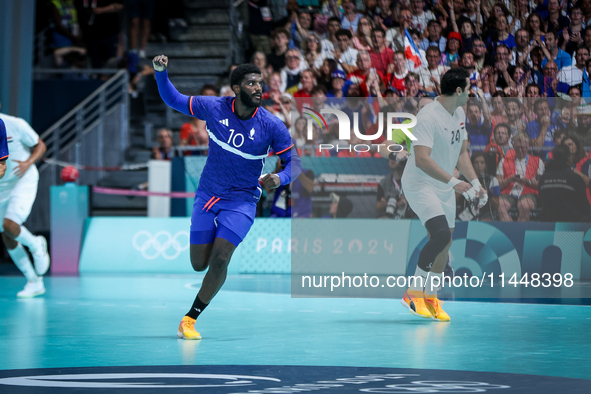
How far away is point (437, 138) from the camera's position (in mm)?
7465

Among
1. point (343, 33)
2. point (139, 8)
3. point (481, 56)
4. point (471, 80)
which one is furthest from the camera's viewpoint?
point (139, 8)

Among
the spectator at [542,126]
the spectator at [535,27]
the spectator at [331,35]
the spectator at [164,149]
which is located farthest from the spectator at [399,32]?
the spectator at [164,149]

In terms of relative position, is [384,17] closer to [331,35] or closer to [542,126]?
[331,35]

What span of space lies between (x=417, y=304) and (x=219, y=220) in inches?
97.7

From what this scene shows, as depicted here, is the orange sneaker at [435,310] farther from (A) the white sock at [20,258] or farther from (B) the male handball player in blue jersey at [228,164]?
(A) the white sock at [20,258]

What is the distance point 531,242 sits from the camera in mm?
10984

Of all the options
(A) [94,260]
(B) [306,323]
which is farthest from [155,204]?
(B) [306,323]

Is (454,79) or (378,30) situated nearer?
(454,79)

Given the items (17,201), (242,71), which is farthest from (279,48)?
(242,71)

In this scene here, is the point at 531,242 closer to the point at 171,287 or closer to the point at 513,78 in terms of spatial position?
the point at 513,78

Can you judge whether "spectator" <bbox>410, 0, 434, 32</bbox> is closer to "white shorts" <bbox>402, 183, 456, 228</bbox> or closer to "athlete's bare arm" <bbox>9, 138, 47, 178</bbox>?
"white shorts" <bbox>402, 183, 456, 228</bbox>

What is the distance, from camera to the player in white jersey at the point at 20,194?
28.9 feet

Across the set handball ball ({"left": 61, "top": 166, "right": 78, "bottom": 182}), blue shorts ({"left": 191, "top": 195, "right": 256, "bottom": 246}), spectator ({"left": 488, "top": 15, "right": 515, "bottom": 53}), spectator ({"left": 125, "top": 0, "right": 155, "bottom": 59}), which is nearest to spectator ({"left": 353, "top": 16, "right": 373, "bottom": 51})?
spectator ({"left": 488, "top": 15, "right": 515, "bottom": 53})

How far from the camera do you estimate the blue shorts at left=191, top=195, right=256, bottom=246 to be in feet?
19.7
